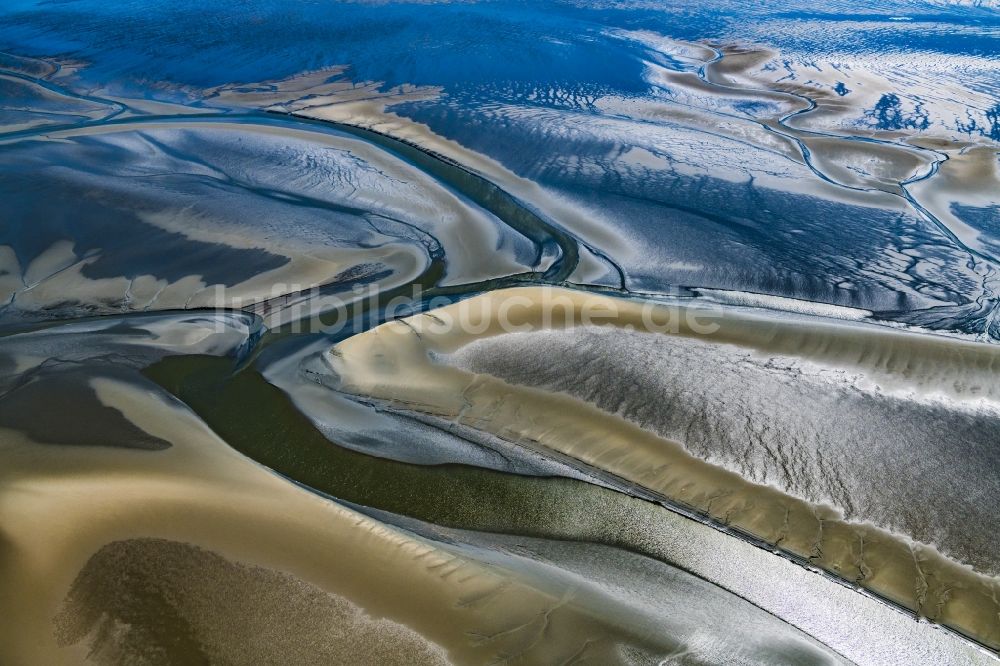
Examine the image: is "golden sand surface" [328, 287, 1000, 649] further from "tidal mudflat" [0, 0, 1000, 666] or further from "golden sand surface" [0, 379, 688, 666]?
"golden sand surface" [0, 379, 688, 666]

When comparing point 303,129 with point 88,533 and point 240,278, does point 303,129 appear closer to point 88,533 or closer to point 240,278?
point 240,278

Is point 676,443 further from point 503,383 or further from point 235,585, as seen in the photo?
point 235,585

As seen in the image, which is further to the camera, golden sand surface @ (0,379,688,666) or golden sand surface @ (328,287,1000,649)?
golden sand surface @ (328,287,1000,649)

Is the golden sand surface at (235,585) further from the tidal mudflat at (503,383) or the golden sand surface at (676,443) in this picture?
the golden sand surface at (676,443)


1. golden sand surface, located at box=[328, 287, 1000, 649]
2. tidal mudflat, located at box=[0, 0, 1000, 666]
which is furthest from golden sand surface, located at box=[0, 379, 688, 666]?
golden sand surface, located at box=[328, 287, 1000, 649]

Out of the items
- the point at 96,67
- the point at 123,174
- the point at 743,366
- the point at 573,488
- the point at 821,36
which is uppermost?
the point at 821,36

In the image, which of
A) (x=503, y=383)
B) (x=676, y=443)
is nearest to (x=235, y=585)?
(x=503, y=383)

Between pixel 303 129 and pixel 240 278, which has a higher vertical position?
pixel 303 129

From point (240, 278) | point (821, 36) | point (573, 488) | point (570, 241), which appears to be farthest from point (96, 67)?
point (821, 36)
